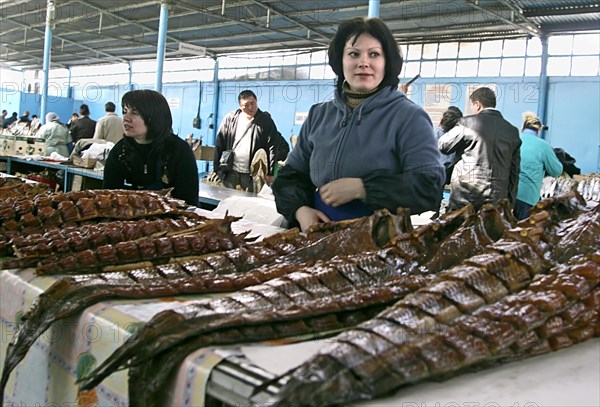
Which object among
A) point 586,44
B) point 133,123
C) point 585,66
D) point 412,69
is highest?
point 586,44

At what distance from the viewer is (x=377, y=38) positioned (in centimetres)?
231

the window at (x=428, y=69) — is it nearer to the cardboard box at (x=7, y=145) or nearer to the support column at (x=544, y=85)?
the support column at (x=544, y=85)

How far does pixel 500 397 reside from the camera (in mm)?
905

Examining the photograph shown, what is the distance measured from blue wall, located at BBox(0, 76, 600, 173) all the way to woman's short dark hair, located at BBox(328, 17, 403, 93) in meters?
7.56

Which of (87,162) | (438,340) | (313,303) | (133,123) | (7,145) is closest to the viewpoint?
(438,340)

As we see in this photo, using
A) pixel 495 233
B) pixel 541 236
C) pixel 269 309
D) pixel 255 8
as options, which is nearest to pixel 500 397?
pixel 269 309

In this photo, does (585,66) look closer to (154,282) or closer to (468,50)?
(468,50)

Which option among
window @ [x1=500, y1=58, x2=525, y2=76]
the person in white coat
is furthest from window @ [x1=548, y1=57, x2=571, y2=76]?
the person in white coat

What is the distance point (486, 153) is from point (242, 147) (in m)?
2.55

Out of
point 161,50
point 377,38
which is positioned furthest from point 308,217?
point 161,50

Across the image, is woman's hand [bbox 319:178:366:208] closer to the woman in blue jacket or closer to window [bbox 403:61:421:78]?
the woman in blue jacket

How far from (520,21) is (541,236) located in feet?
40.1

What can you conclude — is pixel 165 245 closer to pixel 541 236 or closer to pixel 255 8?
pixel 541 236

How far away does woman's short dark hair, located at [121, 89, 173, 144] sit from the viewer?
3387 mm
